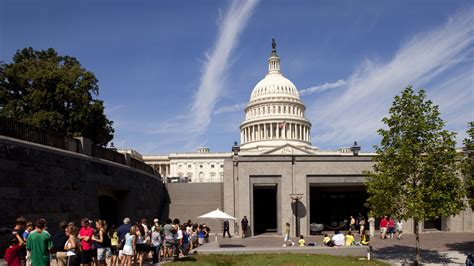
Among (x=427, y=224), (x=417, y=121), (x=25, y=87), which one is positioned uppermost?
(x=25, y=87)

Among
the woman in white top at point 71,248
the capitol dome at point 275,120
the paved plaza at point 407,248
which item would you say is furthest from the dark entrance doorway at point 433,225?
the capitol dome at point 275,120

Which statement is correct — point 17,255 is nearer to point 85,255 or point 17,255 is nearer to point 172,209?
point 85,255

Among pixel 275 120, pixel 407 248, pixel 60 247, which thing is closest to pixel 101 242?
pixel 60 247

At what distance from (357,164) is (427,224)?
25.9ft

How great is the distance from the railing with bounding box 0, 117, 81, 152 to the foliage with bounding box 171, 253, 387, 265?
779 cm

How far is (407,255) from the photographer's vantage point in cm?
2027

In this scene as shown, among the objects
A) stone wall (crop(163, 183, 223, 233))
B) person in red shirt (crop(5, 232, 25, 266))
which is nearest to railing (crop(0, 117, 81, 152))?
person in red shirt (crop(5, 232, 25, 266))

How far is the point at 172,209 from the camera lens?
39.2m

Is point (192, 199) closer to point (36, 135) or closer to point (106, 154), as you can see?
point (106, 154)

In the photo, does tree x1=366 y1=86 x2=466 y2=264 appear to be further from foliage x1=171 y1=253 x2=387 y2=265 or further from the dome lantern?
the dome lantern

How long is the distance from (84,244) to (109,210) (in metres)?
16.5

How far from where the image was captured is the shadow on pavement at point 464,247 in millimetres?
21300

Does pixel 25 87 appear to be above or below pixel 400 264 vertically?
above

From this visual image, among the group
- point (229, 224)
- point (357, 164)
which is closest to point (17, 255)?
point (229, 224)
